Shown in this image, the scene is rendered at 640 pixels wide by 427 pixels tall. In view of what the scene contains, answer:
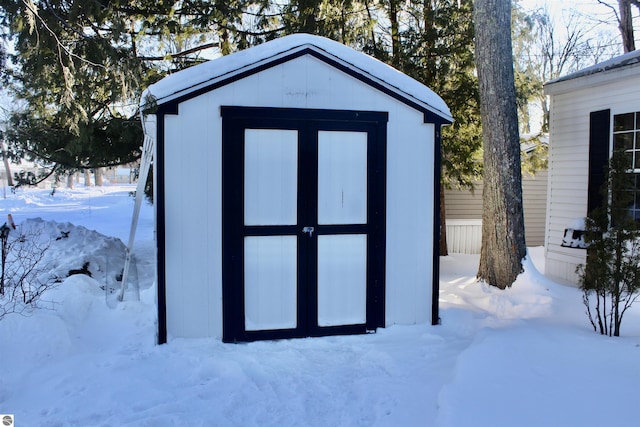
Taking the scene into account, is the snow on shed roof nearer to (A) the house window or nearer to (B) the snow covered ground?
(B) the snow covered ground

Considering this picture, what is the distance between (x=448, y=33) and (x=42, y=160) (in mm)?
7788

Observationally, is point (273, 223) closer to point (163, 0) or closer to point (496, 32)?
point (496, 32)

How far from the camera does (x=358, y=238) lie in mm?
5078

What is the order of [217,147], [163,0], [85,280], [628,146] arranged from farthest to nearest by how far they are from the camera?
1. [163,0]
2. [628,146]
3. [85,280]
4. [217,147]

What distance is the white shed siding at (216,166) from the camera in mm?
4645

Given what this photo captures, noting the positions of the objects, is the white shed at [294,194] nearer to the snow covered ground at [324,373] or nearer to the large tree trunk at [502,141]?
the snow covered ground at [324,373]

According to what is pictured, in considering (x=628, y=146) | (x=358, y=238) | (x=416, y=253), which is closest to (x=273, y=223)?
(x=358, y=238)

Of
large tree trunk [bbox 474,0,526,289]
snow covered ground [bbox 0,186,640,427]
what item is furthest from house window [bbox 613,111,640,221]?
snow covered ground [bbox 0,186,640,427]

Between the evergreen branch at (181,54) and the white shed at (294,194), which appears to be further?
the evergreen branch at (181,54)

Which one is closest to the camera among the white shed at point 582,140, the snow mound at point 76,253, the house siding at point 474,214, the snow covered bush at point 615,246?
the snow covered bush at point 615,246

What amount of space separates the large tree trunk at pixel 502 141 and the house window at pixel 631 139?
59.0 inches

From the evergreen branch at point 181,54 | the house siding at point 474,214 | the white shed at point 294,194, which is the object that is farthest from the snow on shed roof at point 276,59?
the house siding at point 474,214

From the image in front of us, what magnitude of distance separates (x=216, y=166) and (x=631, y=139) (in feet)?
18.3

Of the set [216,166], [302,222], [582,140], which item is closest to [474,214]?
[582,140]
